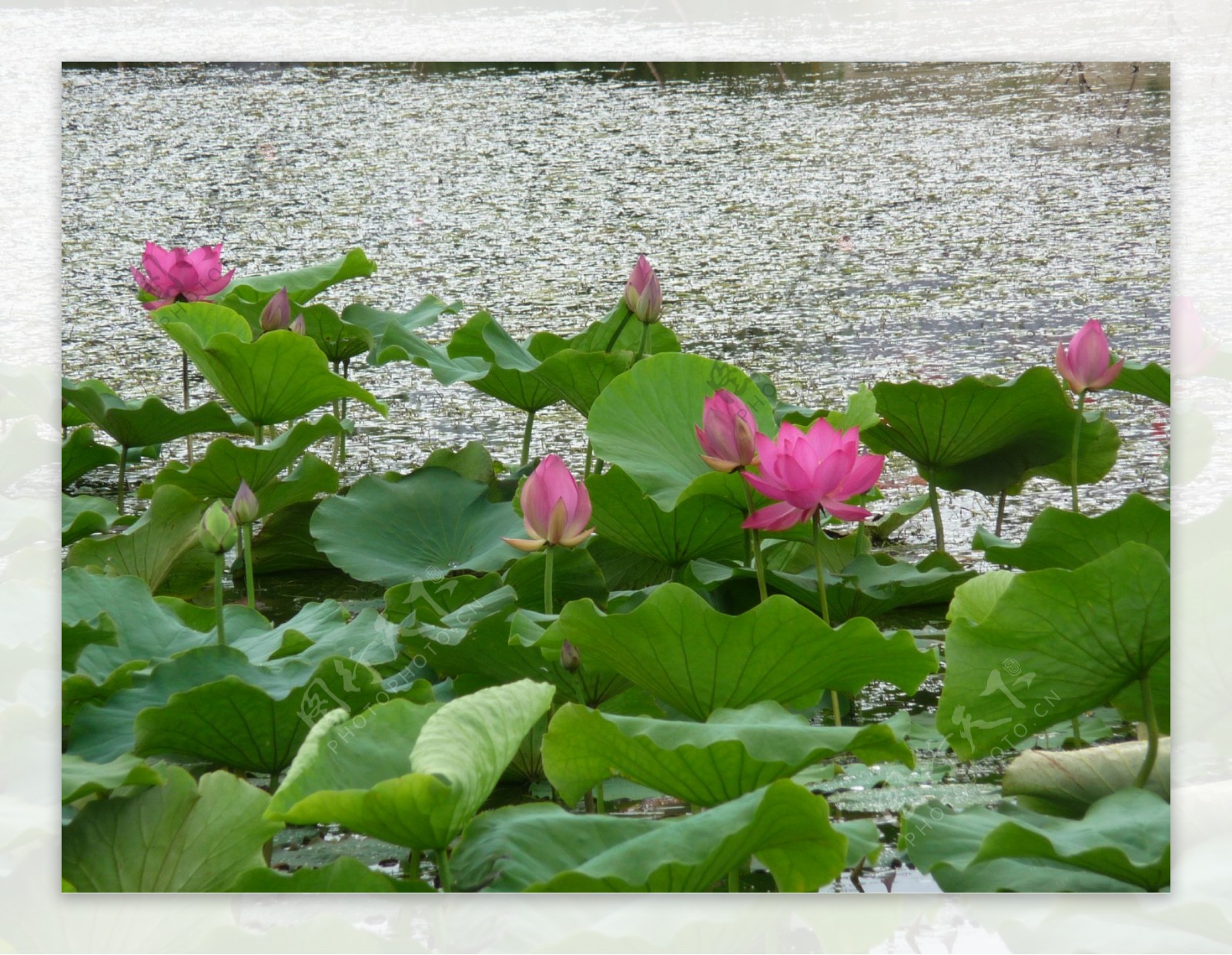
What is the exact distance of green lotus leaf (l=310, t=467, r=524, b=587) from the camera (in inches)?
46.9

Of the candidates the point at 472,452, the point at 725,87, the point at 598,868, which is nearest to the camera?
the point at 598,868

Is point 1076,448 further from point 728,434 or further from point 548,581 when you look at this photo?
point 548,581

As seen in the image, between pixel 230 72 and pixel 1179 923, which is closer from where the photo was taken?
pixel 1179 923

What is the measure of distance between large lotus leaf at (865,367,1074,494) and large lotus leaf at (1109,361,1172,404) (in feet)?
0.21

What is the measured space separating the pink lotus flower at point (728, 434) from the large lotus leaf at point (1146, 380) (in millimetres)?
448

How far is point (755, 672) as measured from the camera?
833 millimetres

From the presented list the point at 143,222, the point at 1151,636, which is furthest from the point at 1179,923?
the point at 143,222

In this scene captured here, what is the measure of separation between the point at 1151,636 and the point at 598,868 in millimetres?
416

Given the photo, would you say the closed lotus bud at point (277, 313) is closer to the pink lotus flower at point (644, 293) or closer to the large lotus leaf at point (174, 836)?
the pink lotus flower at point (644, 293)

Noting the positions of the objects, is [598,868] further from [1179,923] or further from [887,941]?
[1179,923]

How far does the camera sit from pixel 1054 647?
32.7 inches

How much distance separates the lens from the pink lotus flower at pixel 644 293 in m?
1.29

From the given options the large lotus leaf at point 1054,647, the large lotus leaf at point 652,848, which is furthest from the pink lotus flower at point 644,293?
the large lotus leaf at point 652,848

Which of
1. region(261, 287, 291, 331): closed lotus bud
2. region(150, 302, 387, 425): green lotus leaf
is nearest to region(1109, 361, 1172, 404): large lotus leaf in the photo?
region(150, 302, 387, 425): green lotus leaf
